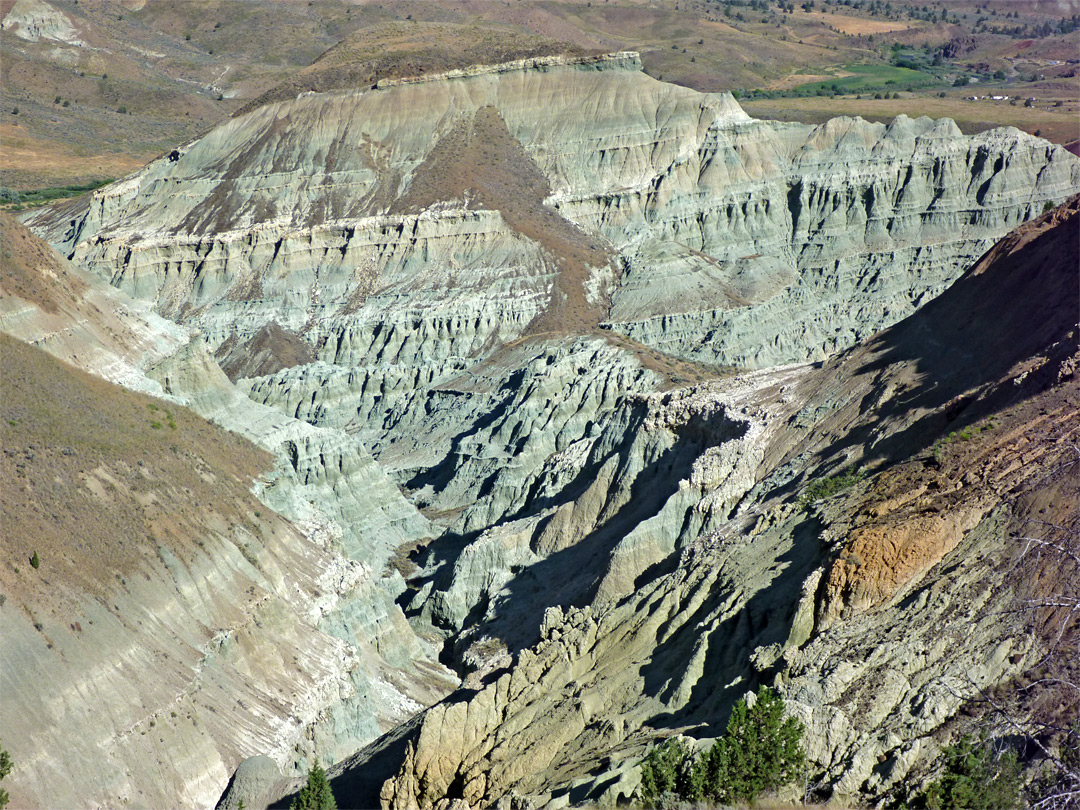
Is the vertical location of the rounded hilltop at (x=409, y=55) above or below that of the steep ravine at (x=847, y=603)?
above

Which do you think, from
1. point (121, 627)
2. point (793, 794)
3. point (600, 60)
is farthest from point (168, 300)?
point (793, 794)

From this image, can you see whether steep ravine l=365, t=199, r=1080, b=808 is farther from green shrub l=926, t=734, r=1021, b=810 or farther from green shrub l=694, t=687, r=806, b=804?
green shrub l=926, t=734, r=1021, b=810

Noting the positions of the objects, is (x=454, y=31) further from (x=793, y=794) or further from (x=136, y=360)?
(x=793, y=794)

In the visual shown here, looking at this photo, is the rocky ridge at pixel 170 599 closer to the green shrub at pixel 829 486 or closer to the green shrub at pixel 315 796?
the green shrub at pixel 315 796

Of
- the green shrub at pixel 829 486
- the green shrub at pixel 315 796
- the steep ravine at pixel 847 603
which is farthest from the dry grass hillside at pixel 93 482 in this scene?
the green shrub at pixel 829 486

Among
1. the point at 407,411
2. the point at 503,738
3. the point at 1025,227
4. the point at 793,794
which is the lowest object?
the point at 407,411

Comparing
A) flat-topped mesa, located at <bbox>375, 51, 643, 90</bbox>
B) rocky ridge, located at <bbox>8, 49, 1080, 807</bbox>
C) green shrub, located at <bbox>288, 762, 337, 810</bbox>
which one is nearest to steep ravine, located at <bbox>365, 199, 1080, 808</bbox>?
rocky ridge, located at <bbox>8, 49, 1080, 807</bbox>

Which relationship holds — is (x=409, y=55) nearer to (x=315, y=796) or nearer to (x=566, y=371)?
(x=566, y=371)
